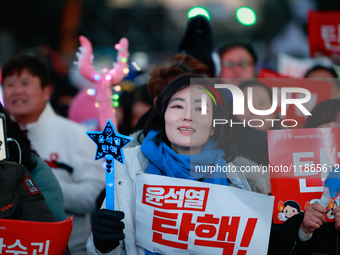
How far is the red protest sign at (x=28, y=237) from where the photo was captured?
1.83 metres

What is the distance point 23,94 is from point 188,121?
1.70 meters

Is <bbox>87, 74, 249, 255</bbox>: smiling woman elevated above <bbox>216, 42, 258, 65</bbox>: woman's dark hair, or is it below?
below

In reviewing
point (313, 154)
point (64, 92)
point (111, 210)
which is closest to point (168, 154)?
point (111, 210)

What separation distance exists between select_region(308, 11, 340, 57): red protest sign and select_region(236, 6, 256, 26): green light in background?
1.06 m

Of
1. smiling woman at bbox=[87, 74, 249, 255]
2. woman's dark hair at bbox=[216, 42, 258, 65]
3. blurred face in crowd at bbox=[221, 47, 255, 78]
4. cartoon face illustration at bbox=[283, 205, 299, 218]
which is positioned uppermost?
woman's dark hair at bbox=[216, 42, 258, 65]

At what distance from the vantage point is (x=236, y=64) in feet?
13.5

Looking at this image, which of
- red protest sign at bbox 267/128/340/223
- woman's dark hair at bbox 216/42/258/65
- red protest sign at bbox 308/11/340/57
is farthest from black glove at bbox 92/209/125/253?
red protest sign at bbox 308/11/340/57

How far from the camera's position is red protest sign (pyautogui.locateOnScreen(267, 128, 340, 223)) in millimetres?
1993

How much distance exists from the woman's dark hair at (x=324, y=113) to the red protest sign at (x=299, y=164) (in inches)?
3.6

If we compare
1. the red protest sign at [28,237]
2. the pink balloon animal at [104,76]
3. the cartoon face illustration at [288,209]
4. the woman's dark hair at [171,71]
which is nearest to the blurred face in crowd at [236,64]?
the woman's dark hair at [171,71]

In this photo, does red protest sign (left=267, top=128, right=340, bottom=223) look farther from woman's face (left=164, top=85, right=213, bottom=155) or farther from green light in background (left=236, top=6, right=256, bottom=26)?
green light in background (left=236, top=6, right=256, bottom=26)

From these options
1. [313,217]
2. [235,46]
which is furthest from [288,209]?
[235,46]

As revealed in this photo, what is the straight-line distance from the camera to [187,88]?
6.97ft

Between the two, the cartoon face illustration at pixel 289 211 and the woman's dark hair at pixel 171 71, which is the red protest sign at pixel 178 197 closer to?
the cartoon face illustration at pixel 289 211
